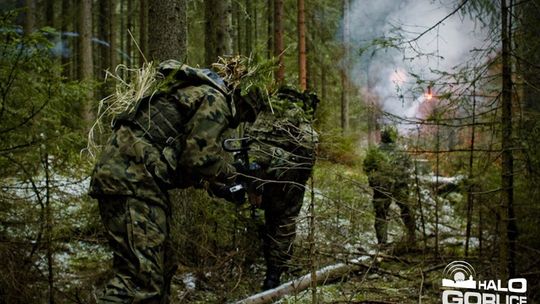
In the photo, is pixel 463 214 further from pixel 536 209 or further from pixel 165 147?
pixel 165 147

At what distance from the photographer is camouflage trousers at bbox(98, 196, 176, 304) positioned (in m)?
3.59

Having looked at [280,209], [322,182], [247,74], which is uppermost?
[247,74]

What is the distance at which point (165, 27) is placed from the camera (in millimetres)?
5738

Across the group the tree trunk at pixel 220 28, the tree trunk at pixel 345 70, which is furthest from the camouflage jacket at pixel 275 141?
the tree trunk at pixel 345 70

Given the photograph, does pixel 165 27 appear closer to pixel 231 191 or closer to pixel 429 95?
pixel 231 191

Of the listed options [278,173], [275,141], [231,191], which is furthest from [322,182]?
[231,191]

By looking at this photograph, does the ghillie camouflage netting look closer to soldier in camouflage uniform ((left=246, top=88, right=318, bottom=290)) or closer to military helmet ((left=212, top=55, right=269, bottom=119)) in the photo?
military helmet ((left=212, top=55, right=269, bottom=119))

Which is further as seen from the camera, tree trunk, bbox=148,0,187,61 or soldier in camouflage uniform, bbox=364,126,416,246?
soldier in camouflage uniform, bbox=364,126,416,246

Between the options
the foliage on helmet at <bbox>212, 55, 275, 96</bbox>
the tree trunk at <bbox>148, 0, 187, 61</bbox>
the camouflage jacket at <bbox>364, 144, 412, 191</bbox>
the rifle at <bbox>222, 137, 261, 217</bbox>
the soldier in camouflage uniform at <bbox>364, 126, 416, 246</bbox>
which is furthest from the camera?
the camouflage jacket at <bbox>364, 144, 412, 191</bbox>

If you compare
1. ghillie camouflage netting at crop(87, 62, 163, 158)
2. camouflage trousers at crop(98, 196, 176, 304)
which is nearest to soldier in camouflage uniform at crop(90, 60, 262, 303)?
camouflage trousers at crop(98, 196, 176, 304)

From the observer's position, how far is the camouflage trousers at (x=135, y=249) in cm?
359

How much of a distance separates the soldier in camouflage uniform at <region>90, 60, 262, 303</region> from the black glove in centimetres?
25

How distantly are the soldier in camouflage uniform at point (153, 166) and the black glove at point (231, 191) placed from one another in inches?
9.9

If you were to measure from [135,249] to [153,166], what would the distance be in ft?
2.05
